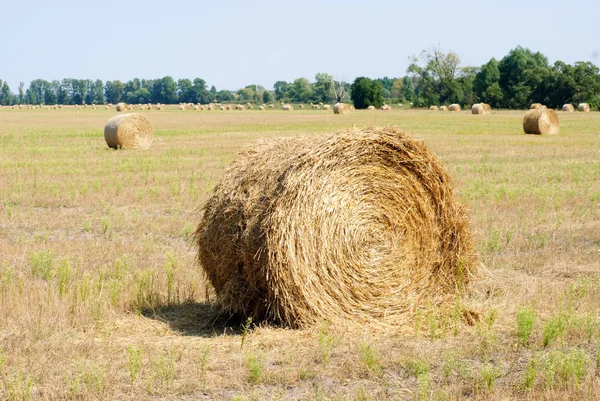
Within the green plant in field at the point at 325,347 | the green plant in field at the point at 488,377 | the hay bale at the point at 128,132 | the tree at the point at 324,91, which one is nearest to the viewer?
the green plant in field at the point at 488,377

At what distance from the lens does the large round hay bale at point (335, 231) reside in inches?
253

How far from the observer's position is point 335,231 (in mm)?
6707

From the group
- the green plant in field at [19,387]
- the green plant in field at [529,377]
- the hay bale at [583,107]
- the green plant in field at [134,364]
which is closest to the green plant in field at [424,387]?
the green plant in field at [529,377]

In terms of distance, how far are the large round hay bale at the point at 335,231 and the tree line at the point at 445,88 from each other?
213ft

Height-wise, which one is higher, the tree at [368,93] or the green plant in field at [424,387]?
the tree at [368,93]

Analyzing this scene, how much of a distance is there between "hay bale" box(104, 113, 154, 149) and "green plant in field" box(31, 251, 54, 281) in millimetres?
16626

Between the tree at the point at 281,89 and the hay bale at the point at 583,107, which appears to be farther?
the tree at the point at 281,89

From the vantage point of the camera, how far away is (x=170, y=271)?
25.3 feet

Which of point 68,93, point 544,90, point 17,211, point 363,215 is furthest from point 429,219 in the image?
point 68,93

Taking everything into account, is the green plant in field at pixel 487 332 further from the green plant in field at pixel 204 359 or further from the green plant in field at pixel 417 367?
the green plant in field at pixel 204 359

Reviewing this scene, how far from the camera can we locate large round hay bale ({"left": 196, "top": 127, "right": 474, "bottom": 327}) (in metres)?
6.42

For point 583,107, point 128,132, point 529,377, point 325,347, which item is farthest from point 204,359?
point 583,107

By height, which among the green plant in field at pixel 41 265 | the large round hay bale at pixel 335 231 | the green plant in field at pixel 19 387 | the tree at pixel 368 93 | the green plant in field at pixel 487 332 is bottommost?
the green plant in field at pixel 487 332

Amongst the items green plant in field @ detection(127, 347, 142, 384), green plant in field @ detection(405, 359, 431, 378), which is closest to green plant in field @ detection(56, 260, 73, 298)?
green plant in field @ detection(127, 347, 142, 384)
